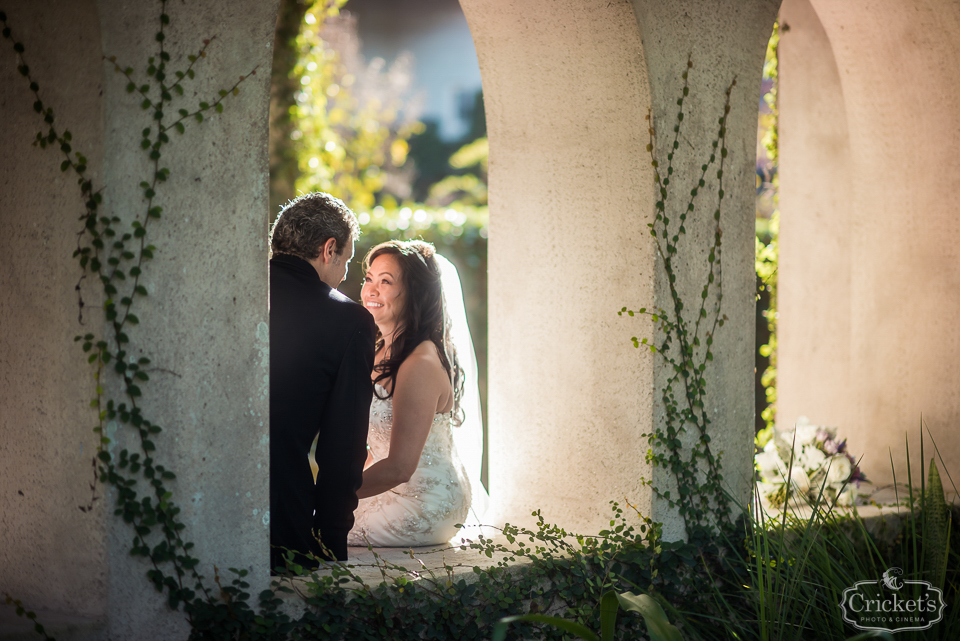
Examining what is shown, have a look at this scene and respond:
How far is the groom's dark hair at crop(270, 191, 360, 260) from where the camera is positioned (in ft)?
10.1

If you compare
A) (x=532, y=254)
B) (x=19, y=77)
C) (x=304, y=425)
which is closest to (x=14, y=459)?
(x=304, y=425)

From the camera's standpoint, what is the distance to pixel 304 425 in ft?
9.82

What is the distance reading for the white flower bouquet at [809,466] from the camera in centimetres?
432

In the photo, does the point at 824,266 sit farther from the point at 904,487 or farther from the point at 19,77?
the point at 19,77

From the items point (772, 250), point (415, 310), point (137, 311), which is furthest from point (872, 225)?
point (137, 311)

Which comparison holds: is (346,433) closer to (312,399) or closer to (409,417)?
(312,399)

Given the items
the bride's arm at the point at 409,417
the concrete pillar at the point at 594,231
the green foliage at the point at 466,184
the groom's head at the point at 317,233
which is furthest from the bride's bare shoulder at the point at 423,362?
the green foliage at the point at 466,184

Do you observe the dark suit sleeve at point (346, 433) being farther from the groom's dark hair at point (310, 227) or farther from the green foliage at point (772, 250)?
the green foliage at point (772, 250)

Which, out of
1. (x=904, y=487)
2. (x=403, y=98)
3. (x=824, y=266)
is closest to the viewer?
(x=904, y=487)

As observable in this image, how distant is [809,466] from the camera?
14.6 ft

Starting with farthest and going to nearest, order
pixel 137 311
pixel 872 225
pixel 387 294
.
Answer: pixel 872 225 < pixel 387 294 < pixel 137 311

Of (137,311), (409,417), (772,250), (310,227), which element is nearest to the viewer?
(137,311)

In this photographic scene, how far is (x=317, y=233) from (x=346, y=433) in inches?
28.9

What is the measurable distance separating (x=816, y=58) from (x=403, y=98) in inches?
658
